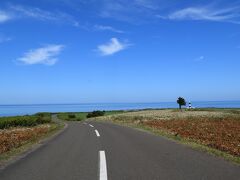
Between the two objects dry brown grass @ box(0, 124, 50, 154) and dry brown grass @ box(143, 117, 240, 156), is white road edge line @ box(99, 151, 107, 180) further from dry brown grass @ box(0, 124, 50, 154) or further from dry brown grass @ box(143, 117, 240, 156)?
dry brown grass @ box(143, 117, 240, 156)

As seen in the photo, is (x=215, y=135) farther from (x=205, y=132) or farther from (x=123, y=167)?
(x=123, y=167)

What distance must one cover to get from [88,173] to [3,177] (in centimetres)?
213

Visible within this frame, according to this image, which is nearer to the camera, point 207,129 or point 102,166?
point 102,166

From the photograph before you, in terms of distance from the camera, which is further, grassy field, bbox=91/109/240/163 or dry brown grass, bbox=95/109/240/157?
dry brown grass, bbox=95/109/240/157

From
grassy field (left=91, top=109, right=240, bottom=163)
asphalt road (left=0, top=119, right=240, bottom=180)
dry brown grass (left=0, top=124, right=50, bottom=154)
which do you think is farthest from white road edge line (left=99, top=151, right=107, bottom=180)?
dry brown grass (left=0, top=124, right=50, bottom=154)

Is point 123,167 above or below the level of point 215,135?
below

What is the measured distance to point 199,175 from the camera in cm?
891

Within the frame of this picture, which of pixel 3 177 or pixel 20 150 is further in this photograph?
pixel 20 150

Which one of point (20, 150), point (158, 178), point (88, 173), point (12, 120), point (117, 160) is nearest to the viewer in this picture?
point (158, 178)

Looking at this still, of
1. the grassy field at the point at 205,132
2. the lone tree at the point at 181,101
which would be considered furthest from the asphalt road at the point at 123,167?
the lone tree at the point at 181,101

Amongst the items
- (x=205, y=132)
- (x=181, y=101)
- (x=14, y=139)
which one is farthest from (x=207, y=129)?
(x=181, y=101)

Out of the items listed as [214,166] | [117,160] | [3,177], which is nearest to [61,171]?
[3,177]

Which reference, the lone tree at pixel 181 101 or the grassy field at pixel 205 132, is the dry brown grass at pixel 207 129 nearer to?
the grassy field at pixel 205 132

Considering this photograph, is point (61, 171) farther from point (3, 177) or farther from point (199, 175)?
point (199, 175)
